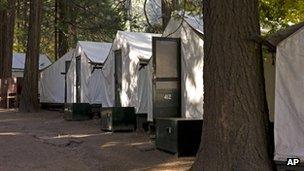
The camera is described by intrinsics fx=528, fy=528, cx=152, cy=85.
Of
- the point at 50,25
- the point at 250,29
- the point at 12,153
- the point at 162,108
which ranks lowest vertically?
the point at 12,153

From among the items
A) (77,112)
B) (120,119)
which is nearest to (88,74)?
(77,112)

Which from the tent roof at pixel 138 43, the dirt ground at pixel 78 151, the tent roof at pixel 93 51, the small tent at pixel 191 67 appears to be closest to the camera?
the dirt ground at pixel 78 151

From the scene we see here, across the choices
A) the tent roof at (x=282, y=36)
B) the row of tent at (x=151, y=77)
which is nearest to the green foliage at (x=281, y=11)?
the row of tent at (x=151, y=77)

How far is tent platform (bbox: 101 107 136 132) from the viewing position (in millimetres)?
14297

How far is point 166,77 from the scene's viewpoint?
1328cm

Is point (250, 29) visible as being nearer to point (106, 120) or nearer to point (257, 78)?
point (257, 78)

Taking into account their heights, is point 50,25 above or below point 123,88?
above

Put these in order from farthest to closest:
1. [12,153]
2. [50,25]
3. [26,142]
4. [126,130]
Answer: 1. [50,25]
2. [126,130]
3. [26,142]
4. [12,153]

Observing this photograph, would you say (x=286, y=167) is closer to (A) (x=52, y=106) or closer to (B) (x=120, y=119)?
(B) (x=120, y=119)

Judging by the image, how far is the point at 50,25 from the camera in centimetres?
3488

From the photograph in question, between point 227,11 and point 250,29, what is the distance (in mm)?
399

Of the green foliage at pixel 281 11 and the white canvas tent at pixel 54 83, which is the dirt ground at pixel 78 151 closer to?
the green foliage at pixel 281 11

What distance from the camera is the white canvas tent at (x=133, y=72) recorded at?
50.6ft

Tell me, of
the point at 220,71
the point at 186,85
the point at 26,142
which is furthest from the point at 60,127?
the point at 220,71
